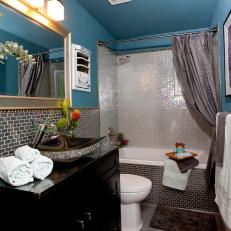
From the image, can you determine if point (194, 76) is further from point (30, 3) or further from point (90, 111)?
point (30, 3)

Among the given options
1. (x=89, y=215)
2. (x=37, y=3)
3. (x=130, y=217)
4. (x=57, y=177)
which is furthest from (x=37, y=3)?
(x=130, y=217)

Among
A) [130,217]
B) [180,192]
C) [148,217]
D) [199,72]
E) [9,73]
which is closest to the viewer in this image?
[9,73]

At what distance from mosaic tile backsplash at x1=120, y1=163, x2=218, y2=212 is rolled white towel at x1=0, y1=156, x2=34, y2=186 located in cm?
176

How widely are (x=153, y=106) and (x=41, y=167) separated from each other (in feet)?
8.45

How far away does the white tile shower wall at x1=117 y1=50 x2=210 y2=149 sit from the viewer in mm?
3139

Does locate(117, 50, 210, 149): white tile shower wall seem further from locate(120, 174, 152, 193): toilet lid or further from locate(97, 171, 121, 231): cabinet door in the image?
locate(97, 171, 121, 231): cabinet door

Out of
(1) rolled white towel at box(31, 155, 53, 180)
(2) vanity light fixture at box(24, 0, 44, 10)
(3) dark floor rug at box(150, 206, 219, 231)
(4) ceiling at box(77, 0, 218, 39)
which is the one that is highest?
(4) ceiling at box(77, 0, 218, 39)

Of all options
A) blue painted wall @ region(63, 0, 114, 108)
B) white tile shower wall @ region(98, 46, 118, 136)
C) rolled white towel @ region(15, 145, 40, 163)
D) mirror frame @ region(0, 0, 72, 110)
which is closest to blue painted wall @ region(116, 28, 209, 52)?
white tile shower wall @ region(98, 46, 118, 136)

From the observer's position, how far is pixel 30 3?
1.44m

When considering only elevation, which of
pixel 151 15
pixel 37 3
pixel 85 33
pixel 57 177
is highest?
pixel 151 15

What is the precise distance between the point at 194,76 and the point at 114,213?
6.18 ft

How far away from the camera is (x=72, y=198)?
993 millimetres

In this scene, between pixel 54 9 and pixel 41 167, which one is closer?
pixel 41 167

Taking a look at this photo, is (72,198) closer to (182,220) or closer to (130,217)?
(130,217)
